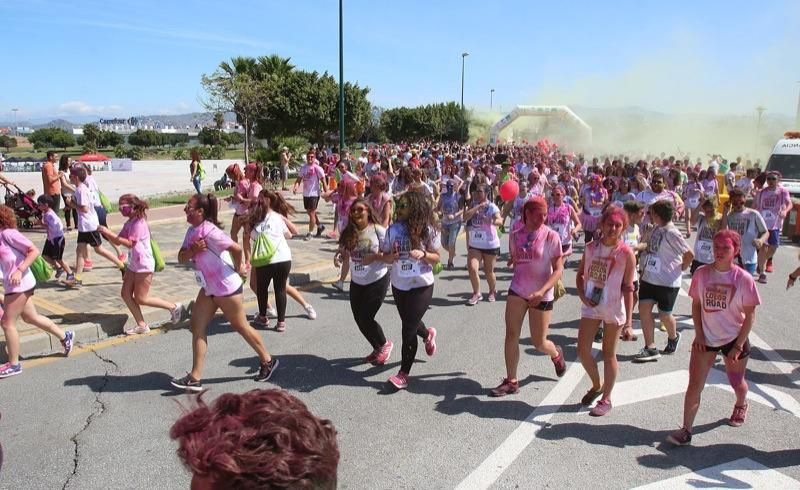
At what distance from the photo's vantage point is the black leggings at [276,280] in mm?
6434

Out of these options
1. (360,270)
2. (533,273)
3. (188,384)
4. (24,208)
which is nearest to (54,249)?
(188,384)

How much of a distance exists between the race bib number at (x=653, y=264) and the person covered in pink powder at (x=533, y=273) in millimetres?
1489

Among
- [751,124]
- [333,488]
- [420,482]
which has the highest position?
[751,124]

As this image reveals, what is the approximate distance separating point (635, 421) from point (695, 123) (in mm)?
67129

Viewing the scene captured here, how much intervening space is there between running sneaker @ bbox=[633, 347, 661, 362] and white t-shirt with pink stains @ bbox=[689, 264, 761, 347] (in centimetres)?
175

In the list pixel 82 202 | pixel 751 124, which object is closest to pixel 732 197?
pixel 82 202

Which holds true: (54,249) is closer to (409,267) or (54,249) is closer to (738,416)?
(409,267)

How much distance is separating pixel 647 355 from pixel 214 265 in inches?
167

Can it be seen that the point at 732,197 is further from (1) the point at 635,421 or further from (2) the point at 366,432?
(2) the point at 366,432

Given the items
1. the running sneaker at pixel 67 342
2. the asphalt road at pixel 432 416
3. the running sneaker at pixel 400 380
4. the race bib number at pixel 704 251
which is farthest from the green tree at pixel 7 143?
the race bib number at pixel 704 251

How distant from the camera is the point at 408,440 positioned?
4297 mm

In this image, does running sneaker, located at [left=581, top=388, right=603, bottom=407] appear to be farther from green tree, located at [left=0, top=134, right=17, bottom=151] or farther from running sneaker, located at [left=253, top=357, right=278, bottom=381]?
green tree, located at [left=0, top=134, right=17, bottom=151]

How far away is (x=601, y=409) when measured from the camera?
4707 millimetres

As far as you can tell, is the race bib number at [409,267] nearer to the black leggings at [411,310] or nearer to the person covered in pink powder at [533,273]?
the black leggings at [411,310]
